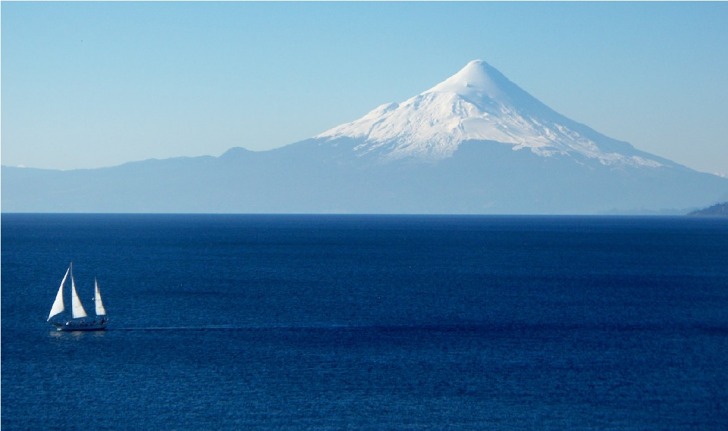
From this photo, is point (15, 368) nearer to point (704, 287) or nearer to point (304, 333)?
point (304, 333)

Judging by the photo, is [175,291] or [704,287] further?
[704,287]

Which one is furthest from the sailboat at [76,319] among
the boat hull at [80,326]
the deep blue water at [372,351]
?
the deep blue water at [372,351]

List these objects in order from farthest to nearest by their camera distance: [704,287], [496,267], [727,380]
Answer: [496,267], [704,287], [727,380]

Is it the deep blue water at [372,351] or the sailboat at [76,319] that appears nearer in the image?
the deep blue water at [372,351]

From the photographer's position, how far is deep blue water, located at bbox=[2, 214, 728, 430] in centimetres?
4589

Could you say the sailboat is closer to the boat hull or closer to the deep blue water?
the boat hull

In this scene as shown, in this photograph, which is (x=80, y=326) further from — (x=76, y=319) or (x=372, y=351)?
(x=372, y=351)

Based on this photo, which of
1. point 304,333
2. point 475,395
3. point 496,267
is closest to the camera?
point 475,395

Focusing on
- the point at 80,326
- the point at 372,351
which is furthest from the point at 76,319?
the point at 372,351

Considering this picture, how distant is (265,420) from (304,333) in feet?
72.0

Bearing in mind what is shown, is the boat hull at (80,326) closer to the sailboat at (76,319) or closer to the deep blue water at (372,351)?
the sailboat at (76,319)

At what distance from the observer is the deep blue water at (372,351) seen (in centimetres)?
4589

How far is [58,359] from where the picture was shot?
57.1m

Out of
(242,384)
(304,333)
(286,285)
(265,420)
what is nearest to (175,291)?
(286,285)
